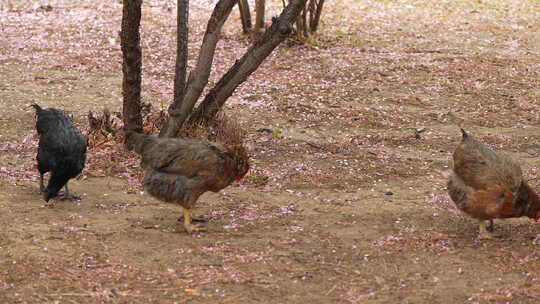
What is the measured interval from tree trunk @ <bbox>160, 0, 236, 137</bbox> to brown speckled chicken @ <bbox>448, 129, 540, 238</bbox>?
11.1 feet

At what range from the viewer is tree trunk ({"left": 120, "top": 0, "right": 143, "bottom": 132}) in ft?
26.6

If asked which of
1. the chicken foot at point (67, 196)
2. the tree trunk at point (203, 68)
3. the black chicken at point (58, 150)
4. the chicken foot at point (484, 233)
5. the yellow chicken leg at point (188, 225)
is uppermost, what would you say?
the tree trunk at point (203, 68)

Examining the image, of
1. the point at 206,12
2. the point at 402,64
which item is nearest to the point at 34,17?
the point at 206,12

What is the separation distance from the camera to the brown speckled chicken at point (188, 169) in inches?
249

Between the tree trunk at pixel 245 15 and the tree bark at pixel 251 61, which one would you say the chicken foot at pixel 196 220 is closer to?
the tree bark at pixel 251 61

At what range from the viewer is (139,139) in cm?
668

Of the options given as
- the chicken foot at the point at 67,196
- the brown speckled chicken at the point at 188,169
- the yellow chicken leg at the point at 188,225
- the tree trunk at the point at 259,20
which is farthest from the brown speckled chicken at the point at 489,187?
the tree trunk at the point at 259,20

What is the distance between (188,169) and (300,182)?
198 centimetres

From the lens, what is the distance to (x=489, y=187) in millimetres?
5996

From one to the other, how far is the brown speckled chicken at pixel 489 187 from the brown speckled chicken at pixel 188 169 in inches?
77.8

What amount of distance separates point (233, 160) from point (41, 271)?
1.94m

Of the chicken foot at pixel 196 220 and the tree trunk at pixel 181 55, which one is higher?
the tree trunk at pixel 181 55

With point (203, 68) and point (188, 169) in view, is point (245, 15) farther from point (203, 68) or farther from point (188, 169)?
point (188, 169)

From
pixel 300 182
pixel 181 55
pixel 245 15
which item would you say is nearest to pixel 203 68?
pixel 181 55
